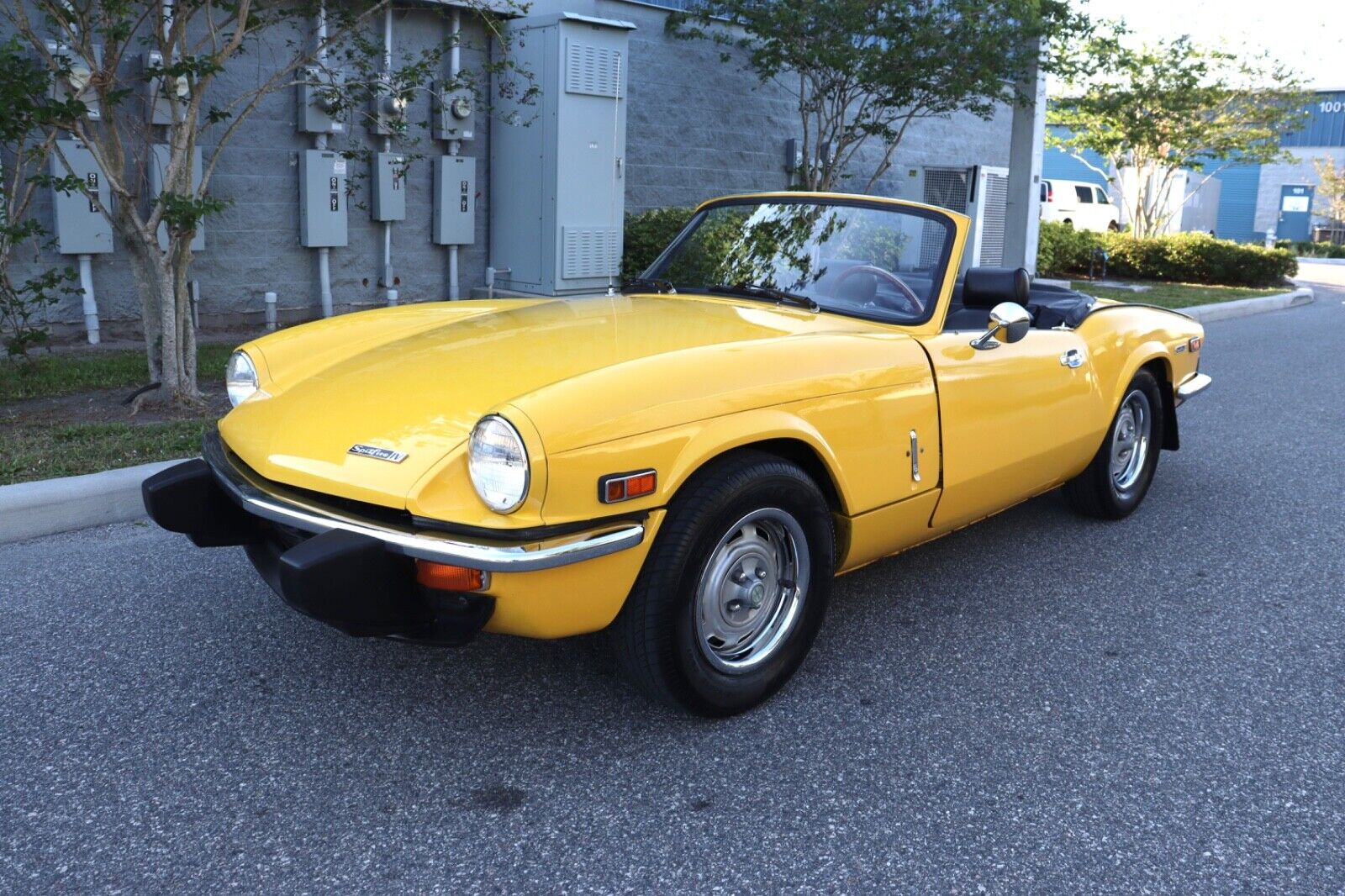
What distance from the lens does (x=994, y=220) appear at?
16.1m

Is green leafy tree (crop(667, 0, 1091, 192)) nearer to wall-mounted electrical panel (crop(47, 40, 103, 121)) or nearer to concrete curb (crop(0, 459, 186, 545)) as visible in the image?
wall-mounted electrical panel (crop(47, 40, 103, 121))

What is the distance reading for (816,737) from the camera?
9.98 ft

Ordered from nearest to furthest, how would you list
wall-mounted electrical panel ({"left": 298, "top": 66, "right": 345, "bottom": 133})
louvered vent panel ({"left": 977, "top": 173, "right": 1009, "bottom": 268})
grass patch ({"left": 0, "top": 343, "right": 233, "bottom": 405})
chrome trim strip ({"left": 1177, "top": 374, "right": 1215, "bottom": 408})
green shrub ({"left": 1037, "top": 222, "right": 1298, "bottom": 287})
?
chrome trim strip ({"left": 1177, "top": 374, "right": 1215, "bottom": 408}) < grass patch ({"left": 0, "top": 343, "right": 233, "bottom": 405}) < wall-mounted electrical panel ({"left": 298, "top": 66, "right": 345, "bottom": 133}) < louvered vent panel ({"left": 977, "top": 173, "right": 1009, "bottom": 268}) < green shrub ({"left": 1037, "top": 222, "right": 1298, "bottom": 287})

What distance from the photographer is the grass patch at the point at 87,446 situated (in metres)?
5.03

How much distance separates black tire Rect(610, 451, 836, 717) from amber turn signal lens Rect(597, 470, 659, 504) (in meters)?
0.12

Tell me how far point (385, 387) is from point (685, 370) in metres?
0.87

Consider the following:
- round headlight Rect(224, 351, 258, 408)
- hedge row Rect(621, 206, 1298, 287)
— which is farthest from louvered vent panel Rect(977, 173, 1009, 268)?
round headlight Rect(224, 351, 258, 408)

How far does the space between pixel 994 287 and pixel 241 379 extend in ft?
8.56

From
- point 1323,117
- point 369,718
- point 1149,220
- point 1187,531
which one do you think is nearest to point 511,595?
point 369,718

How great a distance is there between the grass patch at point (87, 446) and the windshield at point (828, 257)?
2649 millimetres

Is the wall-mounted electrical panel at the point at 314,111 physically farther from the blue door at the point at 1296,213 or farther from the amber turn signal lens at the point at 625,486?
the blue door at the point at 1296,213

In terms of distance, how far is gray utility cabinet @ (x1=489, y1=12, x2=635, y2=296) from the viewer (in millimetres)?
10117

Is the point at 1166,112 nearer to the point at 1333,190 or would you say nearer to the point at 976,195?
the point at 976,195

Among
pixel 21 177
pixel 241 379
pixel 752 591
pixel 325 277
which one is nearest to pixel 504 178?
pixel 325 277
